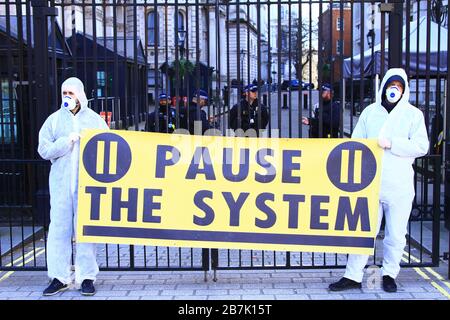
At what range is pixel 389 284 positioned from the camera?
200 inches

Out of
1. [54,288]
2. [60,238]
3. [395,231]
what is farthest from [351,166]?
[54,288]

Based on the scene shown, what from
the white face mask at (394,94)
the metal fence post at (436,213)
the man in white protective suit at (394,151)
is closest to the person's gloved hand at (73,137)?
the man in white protective suit at (394,151)

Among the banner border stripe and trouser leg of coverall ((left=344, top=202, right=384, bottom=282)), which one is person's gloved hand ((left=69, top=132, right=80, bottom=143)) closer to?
the banner border stripe

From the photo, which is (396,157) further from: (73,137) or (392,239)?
(73,137)

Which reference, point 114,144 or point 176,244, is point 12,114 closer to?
point 114,144

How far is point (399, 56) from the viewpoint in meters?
6.45

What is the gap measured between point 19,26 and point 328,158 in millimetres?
4612

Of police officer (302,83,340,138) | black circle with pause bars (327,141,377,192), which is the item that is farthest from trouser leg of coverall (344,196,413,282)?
police officer (302,83,340,138)

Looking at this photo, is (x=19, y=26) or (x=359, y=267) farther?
(x=19, y=26)

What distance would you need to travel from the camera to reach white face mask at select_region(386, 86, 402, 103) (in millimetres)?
4886

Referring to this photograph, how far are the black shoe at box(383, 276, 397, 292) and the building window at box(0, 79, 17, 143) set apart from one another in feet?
16.8

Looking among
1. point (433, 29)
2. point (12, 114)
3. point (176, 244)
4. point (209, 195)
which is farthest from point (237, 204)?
point (433, 29)
